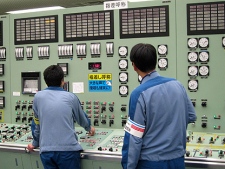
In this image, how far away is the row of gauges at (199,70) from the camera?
9.74 ft

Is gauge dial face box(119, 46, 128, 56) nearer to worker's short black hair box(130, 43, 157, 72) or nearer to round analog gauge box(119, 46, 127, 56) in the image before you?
round analog gauge box(119, 46, 127, 56)

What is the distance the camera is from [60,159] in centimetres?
256

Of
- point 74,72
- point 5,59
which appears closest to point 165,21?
point 74,72

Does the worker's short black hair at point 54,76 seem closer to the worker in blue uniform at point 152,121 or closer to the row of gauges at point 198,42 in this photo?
the worker in blue uniform at point 152,121

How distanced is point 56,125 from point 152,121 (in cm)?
95

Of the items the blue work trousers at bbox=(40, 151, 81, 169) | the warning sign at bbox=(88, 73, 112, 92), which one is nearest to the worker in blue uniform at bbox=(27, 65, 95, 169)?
the blue work trousers at bbox=(40, 151, 81, 169)

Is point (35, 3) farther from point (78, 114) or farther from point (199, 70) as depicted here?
point (199, 70)

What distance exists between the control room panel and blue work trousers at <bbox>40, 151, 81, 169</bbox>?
0.55 feet

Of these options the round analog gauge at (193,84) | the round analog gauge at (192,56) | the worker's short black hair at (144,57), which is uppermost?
the round analog gauge at (192,56)

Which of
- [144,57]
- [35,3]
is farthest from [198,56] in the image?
[35,3]

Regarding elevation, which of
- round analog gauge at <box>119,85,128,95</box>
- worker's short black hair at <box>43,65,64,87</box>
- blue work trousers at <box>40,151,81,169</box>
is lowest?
blue work trousers at <box>40,151,81,169</box>

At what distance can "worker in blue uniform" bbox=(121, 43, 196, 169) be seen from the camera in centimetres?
190

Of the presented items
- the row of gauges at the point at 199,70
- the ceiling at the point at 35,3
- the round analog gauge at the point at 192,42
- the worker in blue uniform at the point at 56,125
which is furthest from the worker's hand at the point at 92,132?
the ceiling at the point at 35,3

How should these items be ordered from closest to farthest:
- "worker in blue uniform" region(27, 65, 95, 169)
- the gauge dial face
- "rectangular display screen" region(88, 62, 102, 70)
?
"worker in blue uniform" region(27, 65, 95, 169) → the gauge dial face → "rectangular display screen" region(88, 62, 102, 70)
